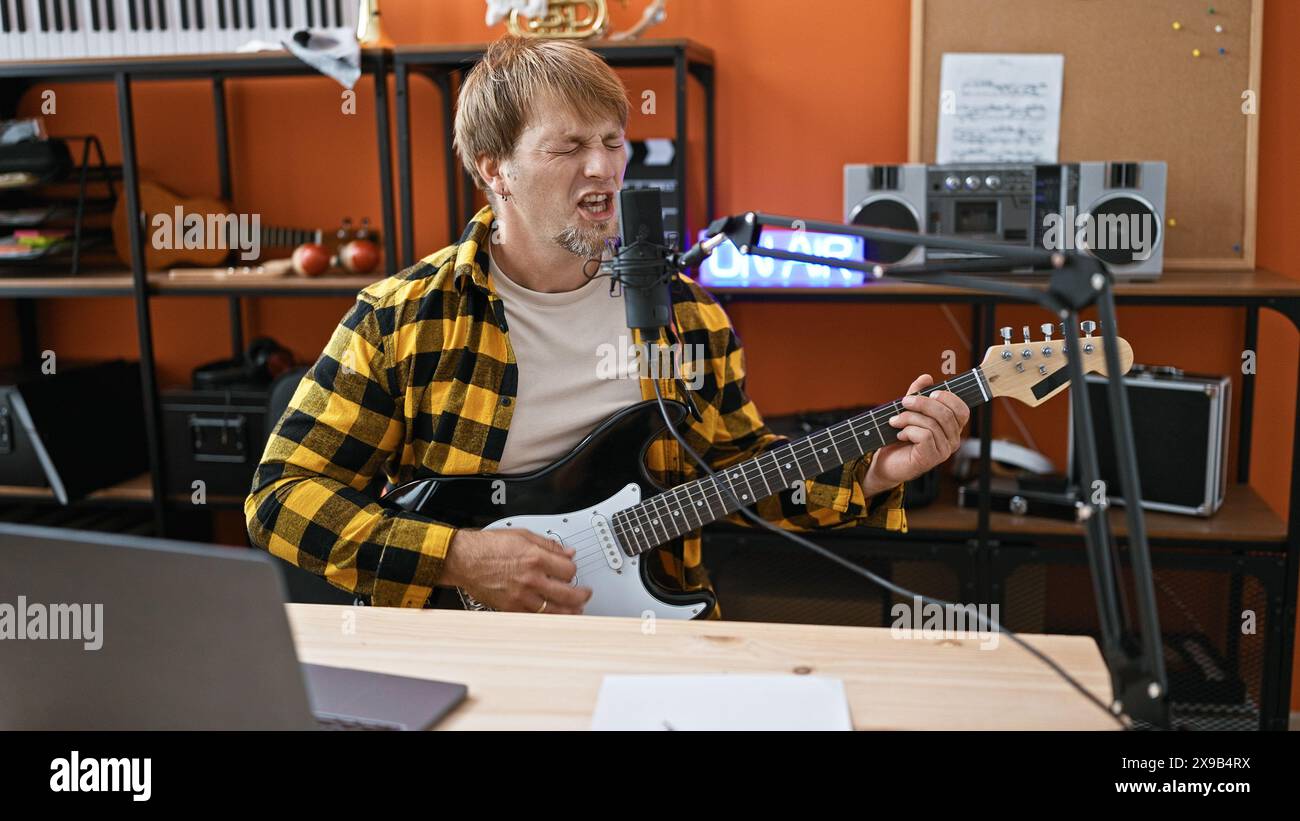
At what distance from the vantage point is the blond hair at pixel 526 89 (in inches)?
64.2

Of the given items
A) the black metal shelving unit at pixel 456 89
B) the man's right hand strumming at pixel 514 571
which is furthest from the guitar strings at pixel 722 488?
the black metal shelving unit at pixel 456 89

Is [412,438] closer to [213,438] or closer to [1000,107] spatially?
[213,438]

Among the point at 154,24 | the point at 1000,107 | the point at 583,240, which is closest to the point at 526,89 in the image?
the point at 583,240

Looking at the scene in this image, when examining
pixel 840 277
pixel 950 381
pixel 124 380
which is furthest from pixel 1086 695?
pixel 124 380

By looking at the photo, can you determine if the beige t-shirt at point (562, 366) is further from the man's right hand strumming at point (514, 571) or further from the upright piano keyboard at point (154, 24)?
the upright piano keyboard at point (154, 24)

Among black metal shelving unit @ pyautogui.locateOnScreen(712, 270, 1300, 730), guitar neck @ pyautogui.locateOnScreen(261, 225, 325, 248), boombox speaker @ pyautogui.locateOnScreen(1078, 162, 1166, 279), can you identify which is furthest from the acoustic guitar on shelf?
boombox speaker @ pyautogui.locateOnScreen(1078, 162, 1166, 279)

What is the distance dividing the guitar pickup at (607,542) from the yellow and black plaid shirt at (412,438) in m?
0.11

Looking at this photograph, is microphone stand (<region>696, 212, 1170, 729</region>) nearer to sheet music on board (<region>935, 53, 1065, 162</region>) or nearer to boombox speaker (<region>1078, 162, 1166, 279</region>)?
boombox speaker (<region>1078, 162, 1166, 279</region>)

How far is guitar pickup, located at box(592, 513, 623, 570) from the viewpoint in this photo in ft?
5.14

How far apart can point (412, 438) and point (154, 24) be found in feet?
4.97

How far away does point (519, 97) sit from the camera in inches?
64.9

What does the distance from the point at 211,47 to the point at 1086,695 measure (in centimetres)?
234

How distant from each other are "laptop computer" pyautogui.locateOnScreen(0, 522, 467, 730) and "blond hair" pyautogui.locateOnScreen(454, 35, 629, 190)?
1.01 metres
